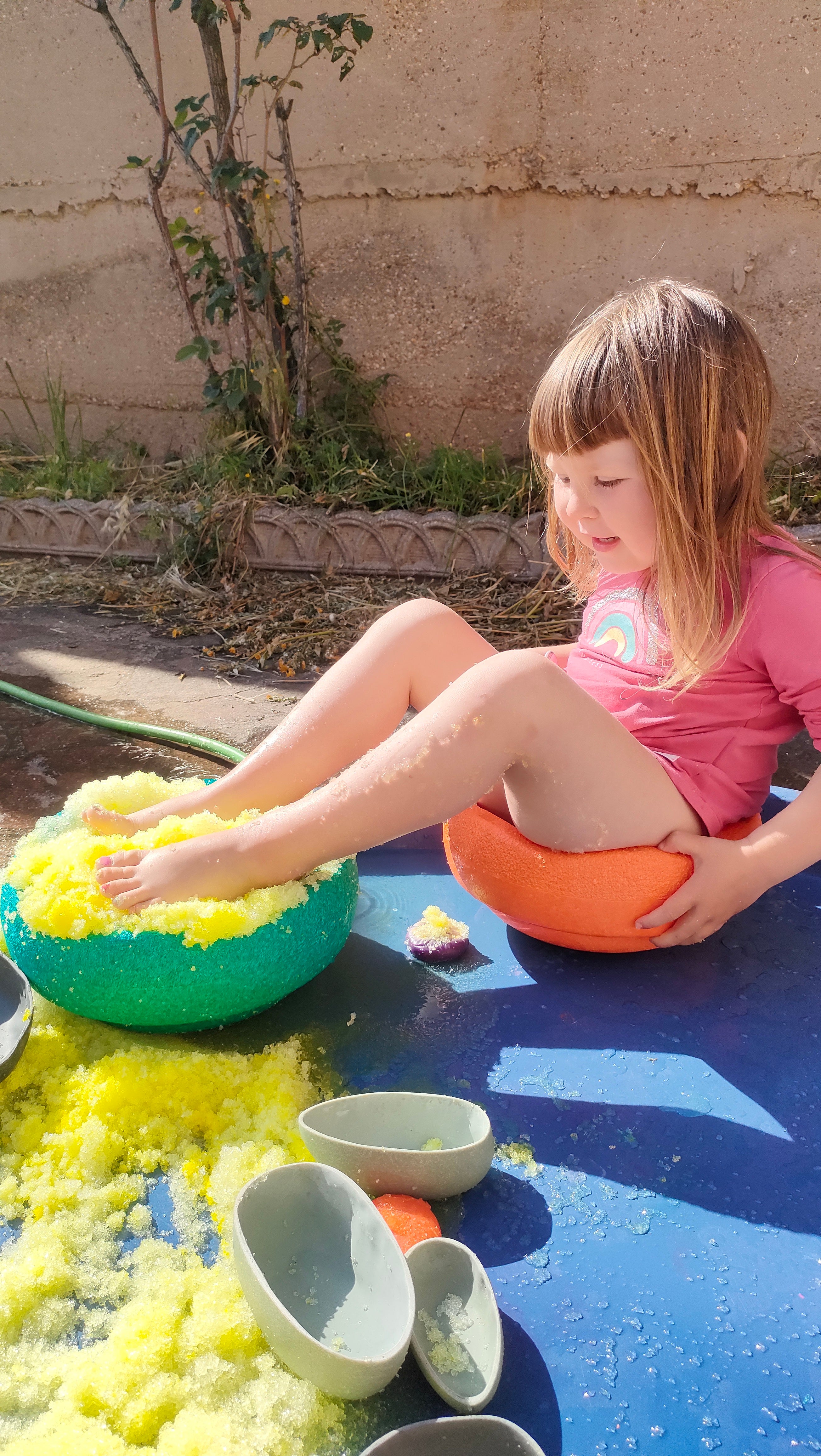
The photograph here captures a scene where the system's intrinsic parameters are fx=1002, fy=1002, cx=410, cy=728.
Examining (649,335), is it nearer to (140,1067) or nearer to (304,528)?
(140,1067)

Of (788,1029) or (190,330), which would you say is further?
(190,330)

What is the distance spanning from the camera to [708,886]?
1122 mm

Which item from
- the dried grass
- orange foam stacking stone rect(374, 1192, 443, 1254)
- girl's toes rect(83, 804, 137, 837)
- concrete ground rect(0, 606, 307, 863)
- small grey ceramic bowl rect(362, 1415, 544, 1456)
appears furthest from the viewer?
the dried grass

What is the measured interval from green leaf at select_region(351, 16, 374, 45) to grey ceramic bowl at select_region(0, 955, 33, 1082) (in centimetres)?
255

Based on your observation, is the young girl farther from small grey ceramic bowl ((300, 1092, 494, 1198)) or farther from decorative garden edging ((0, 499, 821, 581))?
decorative garden edging ((0, 499, 821, 581))

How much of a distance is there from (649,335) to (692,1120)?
0.83m

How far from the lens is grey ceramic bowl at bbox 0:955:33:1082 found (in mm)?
1019

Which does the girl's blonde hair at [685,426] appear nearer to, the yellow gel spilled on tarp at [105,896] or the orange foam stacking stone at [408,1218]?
the yellow gel spilled on tarp at [105,896]

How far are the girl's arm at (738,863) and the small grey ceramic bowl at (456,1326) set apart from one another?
446mm

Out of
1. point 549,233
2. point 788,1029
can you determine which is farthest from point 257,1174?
point 549,233

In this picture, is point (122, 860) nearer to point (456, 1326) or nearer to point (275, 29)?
point (456, 1326)

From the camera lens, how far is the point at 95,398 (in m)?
3.49

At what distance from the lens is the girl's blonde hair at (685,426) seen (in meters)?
1.10

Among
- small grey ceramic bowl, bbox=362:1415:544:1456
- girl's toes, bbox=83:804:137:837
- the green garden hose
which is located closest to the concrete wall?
the green garden hose
